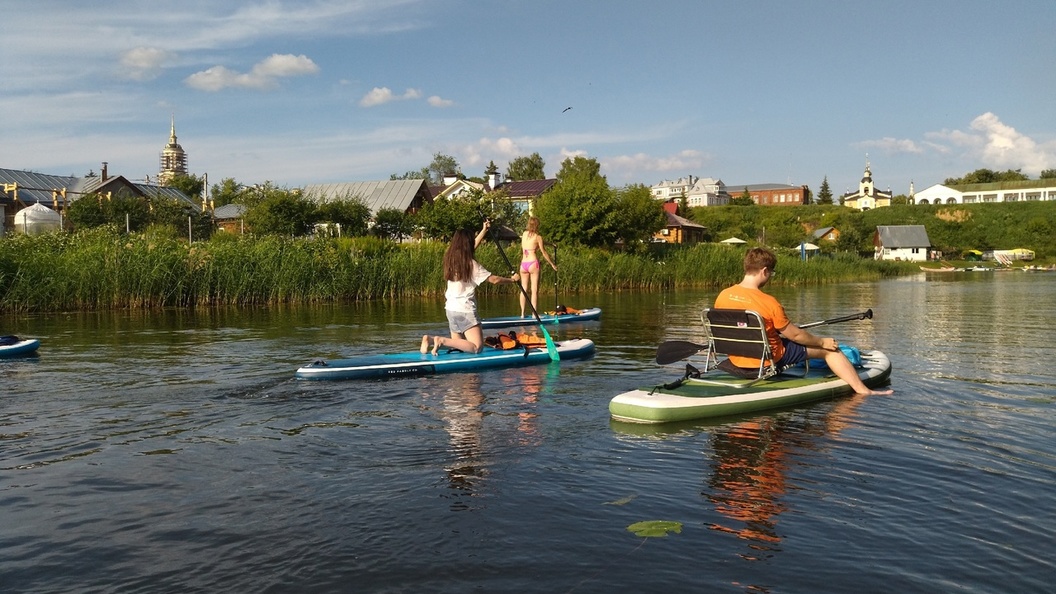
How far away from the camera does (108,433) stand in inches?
281

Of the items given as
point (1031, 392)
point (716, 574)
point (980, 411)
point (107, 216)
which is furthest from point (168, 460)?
point (107, 216)

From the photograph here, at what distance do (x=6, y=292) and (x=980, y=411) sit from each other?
63.8ft

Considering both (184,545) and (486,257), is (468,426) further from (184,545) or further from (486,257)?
(486,257)

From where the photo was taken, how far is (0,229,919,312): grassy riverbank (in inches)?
771

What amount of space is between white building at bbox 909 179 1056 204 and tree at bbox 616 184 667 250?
Answer: 97299 mm

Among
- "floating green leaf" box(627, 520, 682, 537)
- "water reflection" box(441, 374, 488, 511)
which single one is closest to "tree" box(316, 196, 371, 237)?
"water reflection" box(441, 374, 488, 511)

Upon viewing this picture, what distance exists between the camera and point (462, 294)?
1027 cm

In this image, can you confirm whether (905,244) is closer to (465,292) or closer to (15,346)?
(465,292)

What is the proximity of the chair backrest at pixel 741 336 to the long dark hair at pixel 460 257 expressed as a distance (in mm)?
3187

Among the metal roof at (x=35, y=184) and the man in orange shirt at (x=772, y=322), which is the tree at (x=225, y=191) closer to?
the metal roof at (x=35, y=184)

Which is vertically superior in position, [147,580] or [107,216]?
[107,216]

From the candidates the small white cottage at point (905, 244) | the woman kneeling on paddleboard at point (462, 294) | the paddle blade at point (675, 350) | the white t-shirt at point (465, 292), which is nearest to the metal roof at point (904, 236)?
the small white cottage at point (905, 244)

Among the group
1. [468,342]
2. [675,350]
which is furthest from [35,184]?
[675,350]

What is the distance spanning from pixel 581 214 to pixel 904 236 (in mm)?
63966
